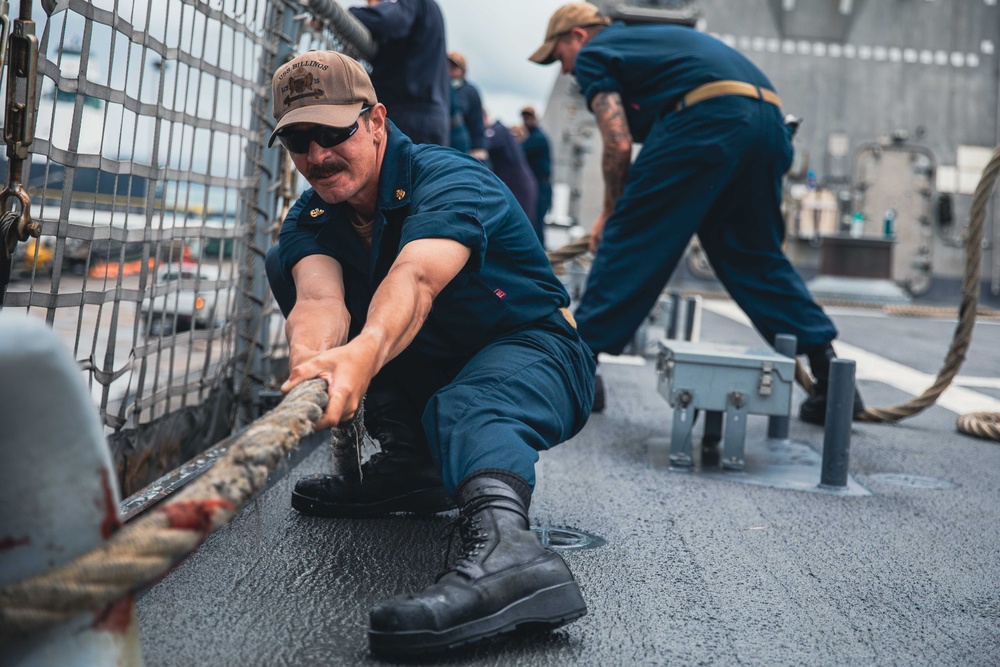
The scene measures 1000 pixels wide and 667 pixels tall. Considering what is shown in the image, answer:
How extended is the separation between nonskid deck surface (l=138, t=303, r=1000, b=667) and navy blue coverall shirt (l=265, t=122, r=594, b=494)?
299 mm

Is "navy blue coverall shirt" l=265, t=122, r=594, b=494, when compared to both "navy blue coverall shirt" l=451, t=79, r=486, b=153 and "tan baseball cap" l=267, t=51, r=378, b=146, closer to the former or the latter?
"tan baseball cap" l=267, t=51, r=378, b=146

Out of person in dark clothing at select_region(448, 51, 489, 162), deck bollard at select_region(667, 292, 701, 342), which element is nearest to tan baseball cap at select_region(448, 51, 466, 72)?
person in dark clothing at select_region(448, 51, 489, 162)

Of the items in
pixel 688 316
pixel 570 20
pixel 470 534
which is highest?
pixel 570 20

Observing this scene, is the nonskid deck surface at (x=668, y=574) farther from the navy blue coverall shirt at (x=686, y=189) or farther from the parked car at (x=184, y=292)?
the navy blue coverall shirt at (x=686, y=189)

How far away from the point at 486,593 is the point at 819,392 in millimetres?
2841

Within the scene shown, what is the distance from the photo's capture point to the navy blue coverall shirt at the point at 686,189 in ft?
12.1

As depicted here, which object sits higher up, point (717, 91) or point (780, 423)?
point (717, 91)

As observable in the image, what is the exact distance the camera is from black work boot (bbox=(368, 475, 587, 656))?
147 cm

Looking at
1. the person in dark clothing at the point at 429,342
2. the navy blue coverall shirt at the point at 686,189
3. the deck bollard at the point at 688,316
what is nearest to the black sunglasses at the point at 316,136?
the person in dark clothing at the point at 429,342

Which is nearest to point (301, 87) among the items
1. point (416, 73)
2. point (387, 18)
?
point (387, 18)

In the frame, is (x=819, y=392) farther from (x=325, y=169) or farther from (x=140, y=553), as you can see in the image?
(x=140, y=553)

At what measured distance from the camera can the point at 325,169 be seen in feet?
6.31

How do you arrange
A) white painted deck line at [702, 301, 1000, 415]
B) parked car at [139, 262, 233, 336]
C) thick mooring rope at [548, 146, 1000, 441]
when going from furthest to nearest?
white painted deck line at [702, 301, 1000, 415]
thick mooring rope at [548, 146, 1000, 441]
parked car at [139, 262, 233, 336]

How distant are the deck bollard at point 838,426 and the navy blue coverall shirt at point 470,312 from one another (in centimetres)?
102
